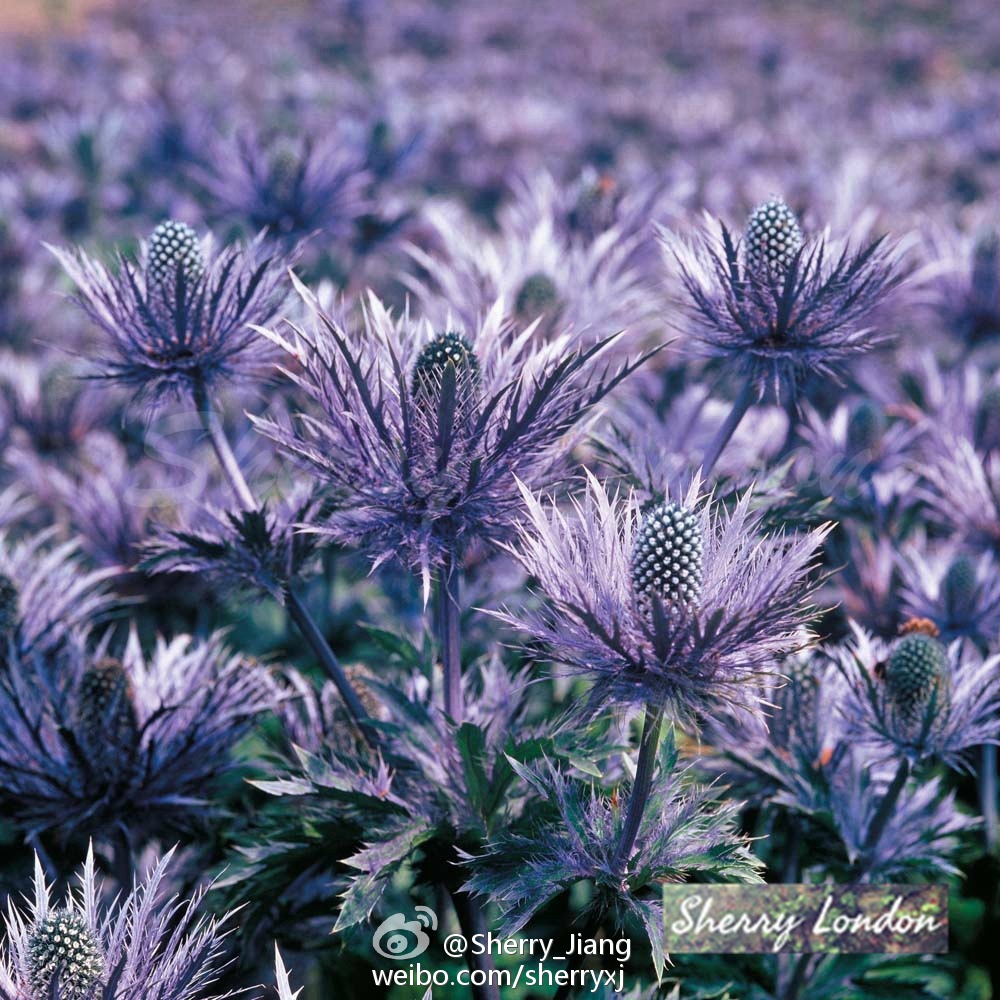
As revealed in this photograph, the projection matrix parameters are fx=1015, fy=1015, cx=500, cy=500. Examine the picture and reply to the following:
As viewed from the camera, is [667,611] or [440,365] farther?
[440,365]

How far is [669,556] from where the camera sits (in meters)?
1.03

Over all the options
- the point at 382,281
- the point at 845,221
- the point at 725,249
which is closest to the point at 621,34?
the point at 382,281

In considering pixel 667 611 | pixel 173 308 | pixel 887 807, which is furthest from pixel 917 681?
pixel 173 308

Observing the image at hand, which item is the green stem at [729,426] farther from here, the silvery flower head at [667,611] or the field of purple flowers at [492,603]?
the silvery flower head at [667,611]

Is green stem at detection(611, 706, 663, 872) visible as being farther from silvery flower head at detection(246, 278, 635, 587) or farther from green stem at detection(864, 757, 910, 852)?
green stem at detection(864, 757, 910, 852)

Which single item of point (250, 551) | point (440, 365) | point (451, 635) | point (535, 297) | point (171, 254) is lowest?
point (451, 635)

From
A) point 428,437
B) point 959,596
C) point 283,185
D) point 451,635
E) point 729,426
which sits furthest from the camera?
point 283,185

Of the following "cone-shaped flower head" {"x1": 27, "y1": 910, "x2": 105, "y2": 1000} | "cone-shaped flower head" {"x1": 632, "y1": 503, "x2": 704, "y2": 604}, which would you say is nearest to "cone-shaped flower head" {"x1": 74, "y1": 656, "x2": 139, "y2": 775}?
"cone-shaped flower head" {"x1": 27, "y1": 910, "x2": 105, "y2": 1000}

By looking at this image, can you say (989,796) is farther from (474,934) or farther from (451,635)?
(451,635)

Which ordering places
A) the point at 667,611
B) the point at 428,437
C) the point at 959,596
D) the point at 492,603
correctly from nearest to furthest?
the point at 667,611 < the point at 428,437 < the point at 959,596 < the point at 492,603

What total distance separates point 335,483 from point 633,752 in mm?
629

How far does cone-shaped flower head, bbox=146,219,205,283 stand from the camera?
1393mm

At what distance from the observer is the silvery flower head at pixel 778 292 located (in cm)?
133

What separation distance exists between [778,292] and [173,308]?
805 mm
